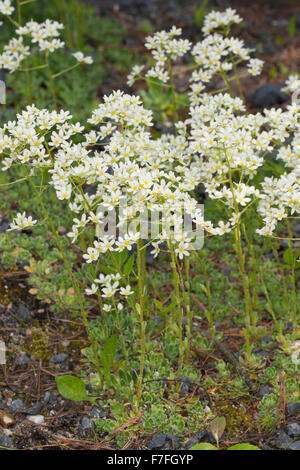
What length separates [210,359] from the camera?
3.38 m

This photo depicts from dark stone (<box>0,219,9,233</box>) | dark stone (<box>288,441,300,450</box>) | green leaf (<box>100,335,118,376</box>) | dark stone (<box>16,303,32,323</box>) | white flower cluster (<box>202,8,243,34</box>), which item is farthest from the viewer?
dark stone (<box>0,219,9,233</box>)

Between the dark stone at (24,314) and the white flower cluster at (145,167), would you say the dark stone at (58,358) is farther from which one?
the white flower cluster at (145,167)

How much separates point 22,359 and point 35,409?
14.6 inches

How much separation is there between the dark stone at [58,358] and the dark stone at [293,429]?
1327 mm

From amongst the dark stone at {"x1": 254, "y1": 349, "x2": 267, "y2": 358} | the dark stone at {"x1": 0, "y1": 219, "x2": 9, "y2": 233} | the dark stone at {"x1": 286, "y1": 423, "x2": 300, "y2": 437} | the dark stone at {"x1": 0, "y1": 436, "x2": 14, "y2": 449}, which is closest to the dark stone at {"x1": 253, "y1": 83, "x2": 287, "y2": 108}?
the dark stone at {"x1": 0, "y1": 219, "x2": 9, "y2": 233}

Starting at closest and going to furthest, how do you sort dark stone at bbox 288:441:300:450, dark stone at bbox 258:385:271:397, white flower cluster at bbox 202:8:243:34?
dark stone at bbox 288:441:300:450 → dark stone at bbox 258:385:271:397 → white flower cluster at bbox 202:8:243:34

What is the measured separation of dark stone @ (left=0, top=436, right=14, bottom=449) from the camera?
2.84 metres

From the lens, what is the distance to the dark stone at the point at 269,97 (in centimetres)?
571

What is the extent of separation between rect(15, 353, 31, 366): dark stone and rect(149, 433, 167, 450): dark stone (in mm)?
917

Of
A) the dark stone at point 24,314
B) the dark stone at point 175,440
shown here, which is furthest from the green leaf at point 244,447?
the dark stone at point 24,314

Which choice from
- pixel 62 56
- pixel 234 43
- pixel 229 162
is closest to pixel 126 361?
pixel 229 162

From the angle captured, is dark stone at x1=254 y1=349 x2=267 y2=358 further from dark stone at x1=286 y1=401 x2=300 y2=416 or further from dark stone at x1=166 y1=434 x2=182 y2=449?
dark stone at x1=166 y1=434 x2=182 y2=449

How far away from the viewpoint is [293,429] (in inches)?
114

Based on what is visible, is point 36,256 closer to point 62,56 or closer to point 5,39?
point 62,56
